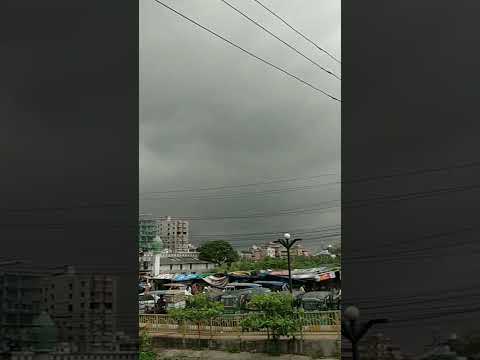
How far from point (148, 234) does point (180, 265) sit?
0.76ft

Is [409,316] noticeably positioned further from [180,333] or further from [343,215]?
[180,333]

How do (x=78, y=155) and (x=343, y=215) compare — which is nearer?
(x=343, y=215)

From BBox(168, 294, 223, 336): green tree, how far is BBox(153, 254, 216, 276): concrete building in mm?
141

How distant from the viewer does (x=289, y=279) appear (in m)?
2.66

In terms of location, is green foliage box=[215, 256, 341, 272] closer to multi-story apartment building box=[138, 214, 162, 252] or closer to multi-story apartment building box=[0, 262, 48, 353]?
multi-story apartment building box=[138, 214, 162, 252]

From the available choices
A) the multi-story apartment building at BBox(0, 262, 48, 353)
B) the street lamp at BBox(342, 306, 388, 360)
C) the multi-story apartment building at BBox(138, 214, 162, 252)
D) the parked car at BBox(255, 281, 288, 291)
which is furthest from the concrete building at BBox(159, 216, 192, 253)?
the street lamp at BBox(342, 306, 388, 360)

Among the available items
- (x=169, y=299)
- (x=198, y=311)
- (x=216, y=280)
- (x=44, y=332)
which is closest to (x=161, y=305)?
(x=169, y=299)

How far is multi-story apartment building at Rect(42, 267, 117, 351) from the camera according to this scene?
8.71ft

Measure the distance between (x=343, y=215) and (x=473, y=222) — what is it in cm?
53

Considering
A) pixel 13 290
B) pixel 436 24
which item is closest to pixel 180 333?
pixel 13 290

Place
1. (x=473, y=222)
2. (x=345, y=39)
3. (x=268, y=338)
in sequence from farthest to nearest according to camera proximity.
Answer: (x=268, y=338), (x=345, y=39), (x=473, y=222)

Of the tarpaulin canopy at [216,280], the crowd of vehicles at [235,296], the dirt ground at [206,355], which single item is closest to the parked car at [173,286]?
the crowd of vehicles at [235,296]

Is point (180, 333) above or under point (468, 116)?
under

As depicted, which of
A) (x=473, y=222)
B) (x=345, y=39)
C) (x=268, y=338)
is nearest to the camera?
(x=473, y=222)
